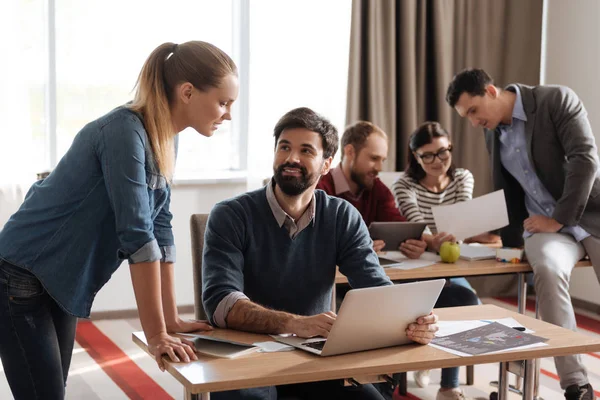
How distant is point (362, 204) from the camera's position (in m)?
3.59

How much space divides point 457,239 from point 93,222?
2.00 metres

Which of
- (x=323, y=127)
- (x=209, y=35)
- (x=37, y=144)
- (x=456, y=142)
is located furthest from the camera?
(x=456, y=142)

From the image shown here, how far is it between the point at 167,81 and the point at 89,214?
0.35m

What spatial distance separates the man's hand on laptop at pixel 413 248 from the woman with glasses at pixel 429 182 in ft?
0.99

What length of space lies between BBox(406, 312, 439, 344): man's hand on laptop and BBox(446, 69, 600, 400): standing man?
1.54 metres

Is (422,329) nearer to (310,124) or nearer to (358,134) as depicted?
(310,124)

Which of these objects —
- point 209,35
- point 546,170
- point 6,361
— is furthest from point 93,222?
point 209,35

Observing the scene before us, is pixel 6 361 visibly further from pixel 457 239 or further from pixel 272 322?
pixel 457 239

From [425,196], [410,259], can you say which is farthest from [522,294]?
[425,196]

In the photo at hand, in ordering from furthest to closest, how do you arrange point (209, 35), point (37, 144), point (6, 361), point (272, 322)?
point (209, 35) → point (37, 144) → point (272, 322) → point (6, 361)

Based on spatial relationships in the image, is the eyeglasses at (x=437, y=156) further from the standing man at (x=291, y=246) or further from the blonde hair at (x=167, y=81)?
the blonde hair at (x=167, y=81)

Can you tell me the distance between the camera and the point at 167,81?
1834 mm

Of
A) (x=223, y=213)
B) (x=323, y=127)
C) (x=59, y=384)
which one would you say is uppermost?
(x=323, y=127)

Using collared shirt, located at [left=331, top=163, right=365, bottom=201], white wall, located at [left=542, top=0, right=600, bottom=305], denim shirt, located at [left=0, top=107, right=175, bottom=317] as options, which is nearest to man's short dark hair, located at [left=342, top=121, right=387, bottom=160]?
collared shirt, located at [left=331, top=163, right=365, bottom=201]
